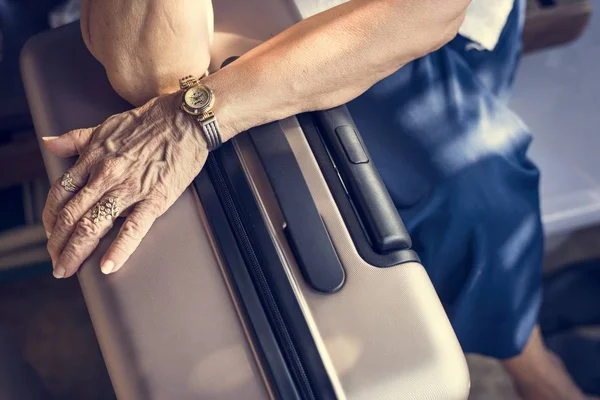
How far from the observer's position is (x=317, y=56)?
743 millimetres

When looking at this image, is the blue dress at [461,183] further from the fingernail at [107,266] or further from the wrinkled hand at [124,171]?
the fingernail at [107,266]

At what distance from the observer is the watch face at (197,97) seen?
28.3 inches

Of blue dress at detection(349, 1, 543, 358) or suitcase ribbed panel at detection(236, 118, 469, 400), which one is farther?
blue dress at detection(349, 1, 543, 358)

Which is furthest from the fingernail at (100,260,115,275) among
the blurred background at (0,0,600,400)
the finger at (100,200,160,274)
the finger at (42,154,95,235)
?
the blurred background at (0,0,600,400)

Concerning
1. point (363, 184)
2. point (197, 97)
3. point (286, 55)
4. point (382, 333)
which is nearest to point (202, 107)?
point (197, 97)

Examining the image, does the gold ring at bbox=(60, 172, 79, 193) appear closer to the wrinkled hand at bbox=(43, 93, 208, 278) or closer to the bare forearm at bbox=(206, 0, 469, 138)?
the wrinkled hand at bbox=(43, 93, 208, 278)

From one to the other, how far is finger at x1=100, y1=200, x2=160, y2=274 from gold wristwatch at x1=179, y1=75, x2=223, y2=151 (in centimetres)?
12

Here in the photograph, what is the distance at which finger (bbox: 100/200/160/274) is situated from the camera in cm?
67

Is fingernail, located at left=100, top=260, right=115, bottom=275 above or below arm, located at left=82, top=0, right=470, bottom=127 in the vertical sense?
below

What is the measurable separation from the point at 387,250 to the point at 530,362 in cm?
68

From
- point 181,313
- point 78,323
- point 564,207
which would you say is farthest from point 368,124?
point 78,323

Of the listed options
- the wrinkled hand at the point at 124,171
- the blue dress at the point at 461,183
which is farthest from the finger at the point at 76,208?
the blue dress at the point at 461,183

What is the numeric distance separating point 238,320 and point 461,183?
439 millimetres

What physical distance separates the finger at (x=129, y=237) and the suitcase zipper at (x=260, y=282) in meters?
0.09
